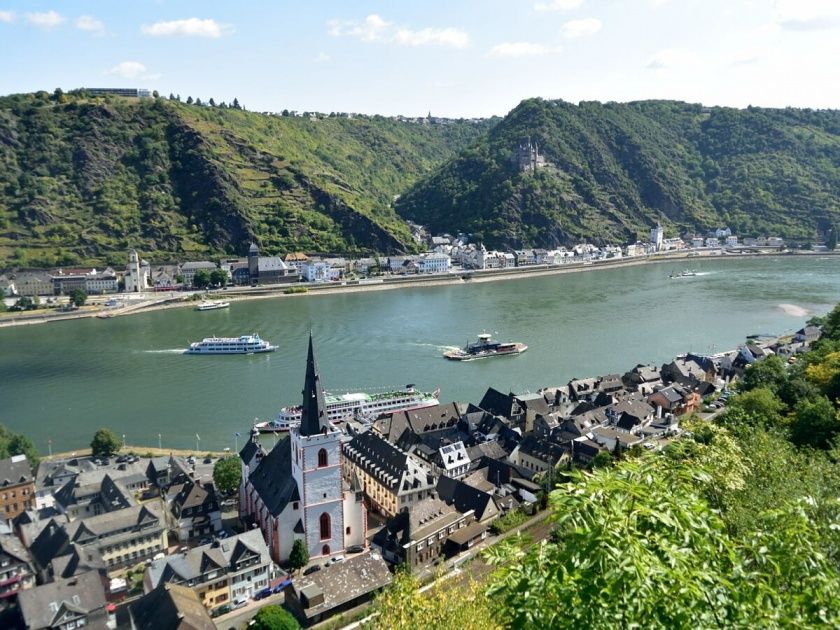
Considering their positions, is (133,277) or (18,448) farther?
(133,277)

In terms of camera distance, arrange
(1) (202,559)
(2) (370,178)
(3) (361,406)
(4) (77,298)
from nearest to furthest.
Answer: (1) (202,559), (3) (361,406), (4) (77,298), (2) (370,178)

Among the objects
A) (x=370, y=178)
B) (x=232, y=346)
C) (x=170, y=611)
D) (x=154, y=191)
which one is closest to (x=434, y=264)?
(x=154, y=191)

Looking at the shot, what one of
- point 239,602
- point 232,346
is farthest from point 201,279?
point 239,602

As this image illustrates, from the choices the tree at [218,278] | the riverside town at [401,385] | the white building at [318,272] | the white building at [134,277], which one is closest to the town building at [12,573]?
the riverside town at [401,385]

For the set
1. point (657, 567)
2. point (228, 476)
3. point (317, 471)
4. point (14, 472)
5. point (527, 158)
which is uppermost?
point (527, 158)

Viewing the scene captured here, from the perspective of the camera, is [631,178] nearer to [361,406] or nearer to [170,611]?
[361,406]

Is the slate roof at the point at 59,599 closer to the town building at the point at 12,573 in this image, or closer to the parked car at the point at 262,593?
the town building at the point at 12,573

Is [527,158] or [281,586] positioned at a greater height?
[527,158]

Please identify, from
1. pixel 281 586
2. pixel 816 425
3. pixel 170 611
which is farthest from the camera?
pixel 816 425
